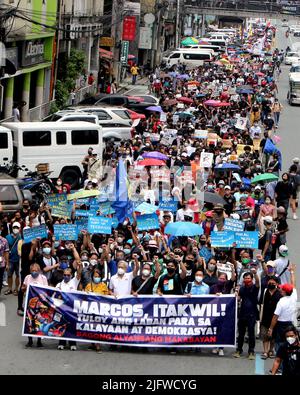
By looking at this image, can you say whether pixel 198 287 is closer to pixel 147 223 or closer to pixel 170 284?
pixel 170 284

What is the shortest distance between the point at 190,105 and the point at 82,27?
10.2 metres

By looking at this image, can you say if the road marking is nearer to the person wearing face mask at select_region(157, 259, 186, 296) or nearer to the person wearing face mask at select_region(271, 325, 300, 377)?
the person wearing face mask at select_region(271, 325, 300, 377)

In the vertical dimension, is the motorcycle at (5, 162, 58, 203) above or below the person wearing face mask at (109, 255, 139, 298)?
below

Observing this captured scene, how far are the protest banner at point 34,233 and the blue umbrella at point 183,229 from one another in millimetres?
2551

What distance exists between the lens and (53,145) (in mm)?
32781

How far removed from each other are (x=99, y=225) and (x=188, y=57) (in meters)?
58.9

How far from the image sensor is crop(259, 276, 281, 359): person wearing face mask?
17875mm

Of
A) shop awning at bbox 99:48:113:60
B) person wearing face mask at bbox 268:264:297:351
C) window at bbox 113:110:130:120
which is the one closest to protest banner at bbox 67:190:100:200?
person wearing face mask at bbox 268:264:297:351

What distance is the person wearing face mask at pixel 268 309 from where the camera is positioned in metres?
17.9

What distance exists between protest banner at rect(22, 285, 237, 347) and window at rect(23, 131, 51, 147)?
14.8 metres

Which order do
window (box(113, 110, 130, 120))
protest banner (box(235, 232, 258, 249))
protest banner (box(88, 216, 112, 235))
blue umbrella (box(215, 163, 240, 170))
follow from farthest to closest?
window (box(113, 110, 130, 120))
blue umbrella (box(215, 163, 240, 170))
protest banner (box(88, 216, 112, 235))
protest banner (box(235, 232, 258, 249))

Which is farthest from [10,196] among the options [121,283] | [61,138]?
[121,283]

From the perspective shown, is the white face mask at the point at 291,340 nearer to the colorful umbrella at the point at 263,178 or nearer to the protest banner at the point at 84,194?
the protest banner at the point at 84,194

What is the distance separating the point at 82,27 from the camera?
186 feet
